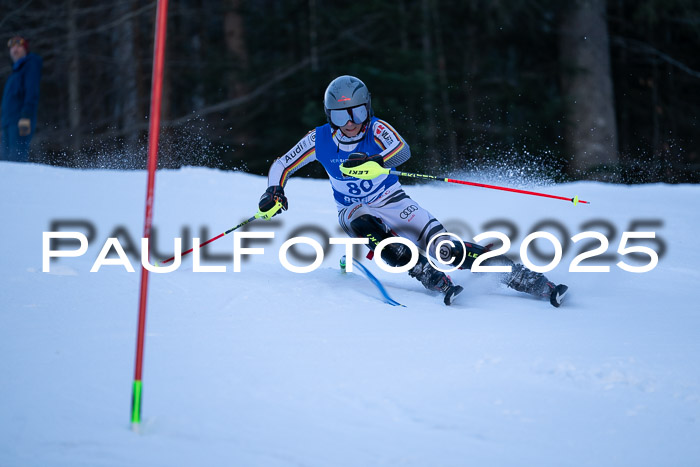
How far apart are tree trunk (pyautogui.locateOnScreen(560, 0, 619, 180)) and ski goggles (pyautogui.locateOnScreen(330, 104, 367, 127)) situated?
9.45m

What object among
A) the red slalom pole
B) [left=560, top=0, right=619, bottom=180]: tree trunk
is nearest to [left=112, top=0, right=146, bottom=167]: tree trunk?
[left=560, top=0, right=619, bottom=180]: tree trunk

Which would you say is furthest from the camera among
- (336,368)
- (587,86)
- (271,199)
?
(587,86)

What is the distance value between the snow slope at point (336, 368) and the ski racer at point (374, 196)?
19cm

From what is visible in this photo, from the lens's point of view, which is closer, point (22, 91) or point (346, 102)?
point (346, 102)

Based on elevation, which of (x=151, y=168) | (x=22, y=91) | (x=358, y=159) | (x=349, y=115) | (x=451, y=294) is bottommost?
(x=451, y=294)

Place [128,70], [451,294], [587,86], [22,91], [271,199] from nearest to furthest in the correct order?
[451,294], [271,199], [22,91], [587,86], [128,70]

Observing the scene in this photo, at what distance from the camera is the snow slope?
2.75m

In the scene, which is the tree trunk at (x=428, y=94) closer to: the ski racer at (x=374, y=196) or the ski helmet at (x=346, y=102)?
the ski racer at (x=374, y=196)

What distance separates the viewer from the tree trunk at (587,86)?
528 inches

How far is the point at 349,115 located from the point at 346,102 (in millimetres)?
85

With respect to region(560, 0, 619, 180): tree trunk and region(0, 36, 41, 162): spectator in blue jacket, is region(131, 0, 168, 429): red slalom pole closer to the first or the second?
region(0, 36, 41, 162): spectator in blue jacket

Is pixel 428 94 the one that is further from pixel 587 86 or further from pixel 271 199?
pixel 271 199

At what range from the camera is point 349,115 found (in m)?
4.67

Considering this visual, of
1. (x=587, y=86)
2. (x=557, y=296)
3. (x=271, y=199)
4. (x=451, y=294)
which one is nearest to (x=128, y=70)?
(x=587, y=86)
